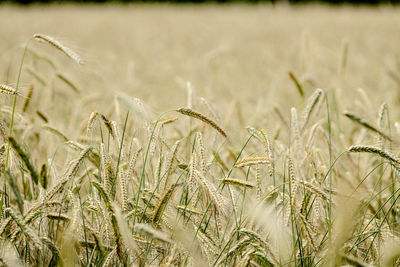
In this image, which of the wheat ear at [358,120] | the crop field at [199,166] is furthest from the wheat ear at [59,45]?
the wheat ear at [358,120]

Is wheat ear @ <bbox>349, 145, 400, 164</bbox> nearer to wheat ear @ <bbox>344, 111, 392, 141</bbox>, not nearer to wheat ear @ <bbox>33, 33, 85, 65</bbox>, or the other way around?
wheat ear @ <bbox>344, 111, 392, 141</bbox>

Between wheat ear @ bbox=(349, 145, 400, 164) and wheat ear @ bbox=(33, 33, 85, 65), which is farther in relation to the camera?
wheat ear @ bbox=(33, 33, 85, 65)

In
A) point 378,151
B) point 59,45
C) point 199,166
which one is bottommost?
point 199,166

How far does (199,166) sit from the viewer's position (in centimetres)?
123

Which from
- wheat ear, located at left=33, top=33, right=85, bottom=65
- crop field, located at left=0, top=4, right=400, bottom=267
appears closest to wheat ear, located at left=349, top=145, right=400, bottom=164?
crop field, located at left=0, top=4, right=400, bottom=267

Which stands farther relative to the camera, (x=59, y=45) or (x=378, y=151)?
(x=59, y=45)

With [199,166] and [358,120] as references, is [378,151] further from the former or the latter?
[199,166]

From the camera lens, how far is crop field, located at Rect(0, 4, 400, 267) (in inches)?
42.3

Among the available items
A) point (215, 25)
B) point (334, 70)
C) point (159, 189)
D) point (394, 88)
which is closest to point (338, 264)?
point (159, 189)

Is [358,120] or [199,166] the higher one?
[358,120]

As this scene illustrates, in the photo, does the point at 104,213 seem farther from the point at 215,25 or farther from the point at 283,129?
the point at 215,25

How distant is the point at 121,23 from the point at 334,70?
4.46 m

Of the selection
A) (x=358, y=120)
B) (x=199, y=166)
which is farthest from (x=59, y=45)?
(x=358, y=120)

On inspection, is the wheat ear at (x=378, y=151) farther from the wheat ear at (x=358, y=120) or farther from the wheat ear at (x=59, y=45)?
the wheat ear at (x=59, y=45)
